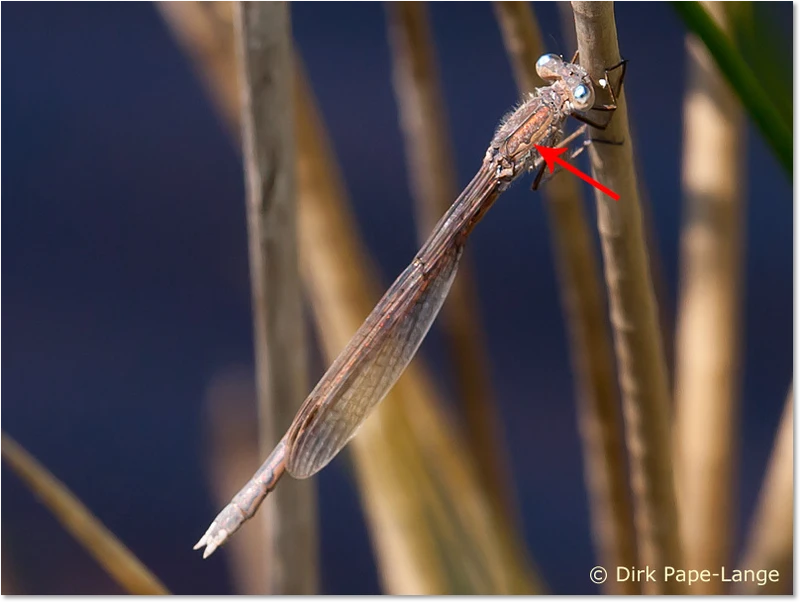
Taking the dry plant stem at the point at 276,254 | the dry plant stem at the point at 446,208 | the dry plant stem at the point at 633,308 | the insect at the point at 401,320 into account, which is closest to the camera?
the dry plant stem at the point at 633,308

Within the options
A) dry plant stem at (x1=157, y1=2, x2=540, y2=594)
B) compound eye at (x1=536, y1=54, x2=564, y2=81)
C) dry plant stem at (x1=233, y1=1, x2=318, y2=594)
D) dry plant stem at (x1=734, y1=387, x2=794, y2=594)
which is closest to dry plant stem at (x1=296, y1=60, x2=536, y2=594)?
dry plant stem at (x1=157, y1=2, x2=540, y2=594)

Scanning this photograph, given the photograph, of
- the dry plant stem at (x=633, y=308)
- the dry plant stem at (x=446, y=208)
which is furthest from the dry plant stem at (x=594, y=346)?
the dry plant stem at (x=633, y=308)

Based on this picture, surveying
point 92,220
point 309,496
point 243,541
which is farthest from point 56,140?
point 309,496

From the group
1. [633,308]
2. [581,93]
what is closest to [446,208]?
[581,93]

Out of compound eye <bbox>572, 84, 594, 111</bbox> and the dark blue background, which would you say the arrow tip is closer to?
compound eye <bbox>572, 84, 594, 111</bbox>

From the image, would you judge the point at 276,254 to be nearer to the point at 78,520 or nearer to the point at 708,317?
Result: the point at 78,520

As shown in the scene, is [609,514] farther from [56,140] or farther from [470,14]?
[56,140]

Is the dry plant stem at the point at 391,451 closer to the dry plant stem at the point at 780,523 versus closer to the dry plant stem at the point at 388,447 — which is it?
the dry plant stem at the point at 388,447

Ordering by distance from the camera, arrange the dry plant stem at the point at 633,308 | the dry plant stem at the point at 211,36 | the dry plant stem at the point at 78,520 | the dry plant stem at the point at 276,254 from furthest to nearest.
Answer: the dry plant stem at the point at 211,36, the dry plant stem at the point at 78,520, the dry plant stem at the point at 276,254, the dry plant stem at the point at 633,308
